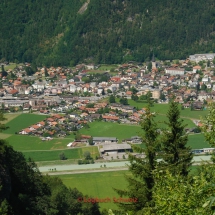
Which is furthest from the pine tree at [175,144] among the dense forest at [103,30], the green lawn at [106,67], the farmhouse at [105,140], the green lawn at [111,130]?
the dense forest at [103,30]

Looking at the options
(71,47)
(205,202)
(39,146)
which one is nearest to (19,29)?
(71,47)

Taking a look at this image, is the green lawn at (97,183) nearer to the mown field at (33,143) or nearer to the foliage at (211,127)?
the mown field at (33,143)

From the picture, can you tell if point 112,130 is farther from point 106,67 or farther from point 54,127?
point 106,67

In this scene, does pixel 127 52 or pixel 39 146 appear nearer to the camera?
pixel 39 146

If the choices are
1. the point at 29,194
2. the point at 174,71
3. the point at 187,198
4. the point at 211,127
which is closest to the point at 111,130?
the point at 29,194

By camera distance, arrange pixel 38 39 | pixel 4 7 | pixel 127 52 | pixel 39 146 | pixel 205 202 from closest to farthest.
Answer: pixel 205 202
pixel 39 146
pixel 127 52
pixel 38 39
pixel 4 7

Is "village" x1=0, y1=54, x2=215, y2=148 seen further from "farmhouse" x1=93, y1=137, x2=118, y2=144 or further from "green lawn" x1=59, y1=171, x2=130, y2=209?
"green lawn" x1=59, y1=171, x2=130, y2=209

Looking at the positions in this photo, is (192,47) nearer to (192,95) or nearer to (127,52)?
(127,52)
